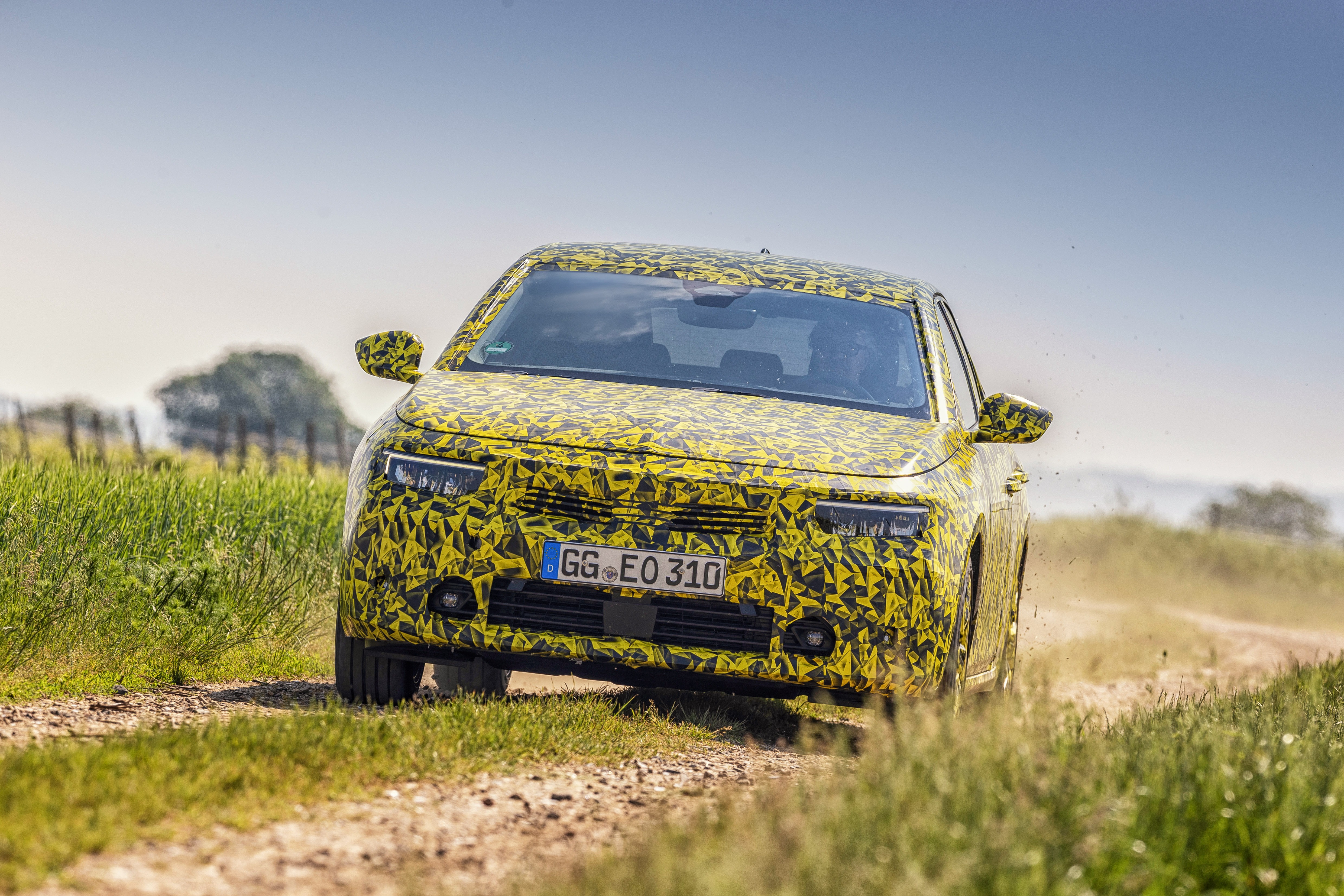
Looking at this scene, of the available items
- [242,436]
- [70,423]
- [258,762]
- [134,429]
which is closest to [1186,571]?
[134,429]

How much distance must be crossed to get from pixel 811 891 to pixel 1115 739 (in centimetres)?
200

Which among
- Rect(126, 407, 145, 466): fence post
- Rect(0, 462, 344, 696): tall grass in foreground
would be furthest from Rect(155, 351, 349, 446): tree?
Rect(0, 462, 344, 696): tall grass in foreground

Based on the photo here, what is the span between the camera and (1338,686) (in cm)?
764

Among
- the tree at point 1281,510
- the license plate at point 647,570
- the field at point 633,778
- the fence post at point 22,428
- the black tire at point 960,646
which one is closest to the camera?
the field at point 633,778

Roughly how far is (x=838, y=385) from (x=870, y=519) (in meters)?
1.18

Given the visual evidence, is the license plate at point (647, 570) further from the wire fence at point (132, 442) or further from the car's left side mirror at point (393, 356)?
the wire fence at point (132, 442)

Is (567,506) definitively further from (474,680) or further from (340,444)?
(340,444)

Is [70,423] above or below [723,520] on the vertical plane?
below

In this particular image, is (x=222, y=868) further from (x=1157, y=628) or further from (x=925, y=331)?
(x=1157, y=628)

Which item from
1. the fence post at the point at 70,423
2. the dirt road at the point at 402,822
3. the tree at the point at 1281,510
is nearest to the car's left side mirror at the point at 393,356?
the dirt road at the point at 402,822

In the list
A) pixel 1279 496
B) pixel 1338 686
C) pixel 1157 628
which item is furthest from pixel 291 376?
pixel 1338 686

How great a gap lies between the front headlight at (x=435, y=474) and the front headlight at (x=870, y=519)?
45.4 inches

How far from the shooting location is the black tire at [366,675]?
16.9 feet

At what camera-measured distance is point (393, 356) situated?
594 cm
